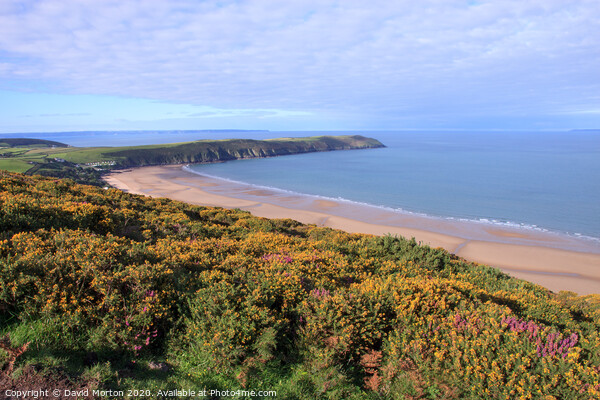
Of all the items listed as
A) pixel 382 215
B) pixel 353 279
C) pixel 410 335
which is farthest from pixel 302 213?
pixel 410 335

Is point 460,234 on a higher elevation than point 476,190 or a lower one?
lower

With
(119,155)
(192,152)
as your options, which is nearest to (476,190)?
(192,152)

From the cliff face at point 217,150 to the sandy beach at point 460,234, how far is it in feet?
172

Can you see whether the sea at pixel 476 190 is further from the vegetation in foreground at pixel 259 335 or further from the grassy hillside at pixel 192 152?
the vegetation in foreground at pixel 259 335

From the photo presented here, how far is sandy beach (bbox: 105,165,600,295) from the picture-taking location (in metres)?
22.5

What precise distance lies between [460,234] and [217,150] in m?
99.3

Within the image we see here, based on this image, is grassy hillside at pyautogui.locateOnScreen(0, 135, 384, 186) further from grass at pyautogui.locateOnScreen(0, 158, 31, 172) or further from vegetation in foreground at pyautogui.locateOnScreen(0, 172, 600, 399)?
vegetation in foreground at pyautogui.locateOnScreen(0, 172, 600, 399)

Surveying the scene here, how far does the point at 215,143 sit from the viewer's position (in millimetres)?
121438

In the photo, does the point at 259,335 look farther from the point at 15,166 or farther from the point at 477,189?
the point at 15,166

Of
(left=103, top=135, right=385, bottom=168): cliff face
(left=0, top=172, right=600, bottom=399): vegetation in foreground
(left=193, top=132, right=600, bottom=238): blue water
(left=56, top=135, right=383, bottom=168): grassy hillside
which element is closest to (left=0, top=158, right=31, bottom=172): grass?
(left=56, top=135, right=383, bottom=168): grassy hillside

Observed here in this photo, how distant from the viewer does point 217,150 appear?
11650 centimetres

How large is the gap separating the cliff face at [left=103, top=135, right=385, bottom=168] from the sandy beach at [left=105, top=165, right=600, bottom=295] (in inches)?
2059

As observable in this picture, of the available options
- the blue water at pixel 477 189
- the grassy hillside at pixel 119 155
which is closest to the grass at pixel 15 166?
the grassy hillside at pixel 119 155

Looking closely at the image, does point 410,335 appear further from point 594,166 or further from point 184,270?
point 594,166
